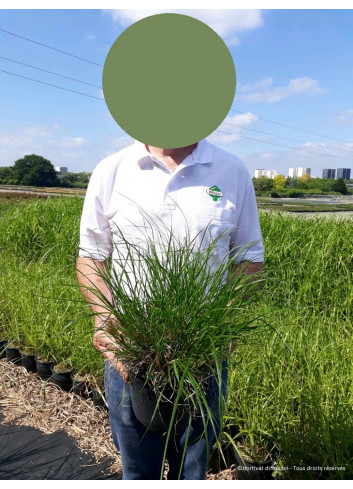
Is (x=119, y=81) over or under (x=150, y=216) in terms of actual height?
over

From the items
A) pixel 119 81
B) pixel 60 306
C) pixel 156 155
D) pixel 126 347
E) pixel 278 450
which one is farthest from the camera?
pixel 60 306

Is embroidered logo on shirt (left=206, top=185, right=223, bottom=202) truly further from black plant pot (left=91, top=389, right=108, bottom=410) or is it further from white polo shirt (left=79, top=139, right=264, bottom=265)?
black plant pot (left=91, top=389, right=108, bottom=410)

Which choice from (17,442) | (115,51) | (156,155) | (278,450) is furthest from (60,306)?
(115,51)

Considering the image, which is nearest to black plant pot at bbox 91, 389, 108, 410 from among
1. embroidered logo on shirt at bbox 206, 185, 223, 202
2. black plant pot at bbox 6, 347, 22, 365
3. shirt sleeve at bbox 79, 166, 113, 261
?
black plant pot at bbox 6, 347, 22, 365

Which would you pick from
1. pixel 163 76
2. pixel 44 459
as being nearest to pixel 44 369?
pixel 44 459

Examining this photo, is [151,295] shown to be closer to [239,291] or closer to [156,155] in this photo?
[239,291]

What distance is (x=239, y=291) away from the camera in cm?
103

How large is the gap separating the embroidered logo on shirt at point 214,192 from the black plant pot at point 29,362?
2183 mm

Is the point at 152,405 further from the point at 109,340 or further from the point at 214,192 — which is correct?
the point at 214,192

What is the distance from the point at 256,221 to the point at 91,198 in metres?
0.54

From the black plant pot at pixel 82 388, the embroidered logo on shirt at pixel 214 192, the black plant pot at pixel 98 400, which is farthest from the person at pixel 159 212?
the black plant pot at pixel 82 388

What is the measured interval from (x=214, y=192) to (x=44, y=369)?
2.09 metres

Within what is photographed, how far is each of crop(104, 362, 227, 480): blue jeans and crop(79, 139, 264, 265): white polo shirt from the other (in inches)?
16.5

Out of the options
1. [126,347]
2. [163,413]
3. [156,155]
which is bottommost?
[163,413]
